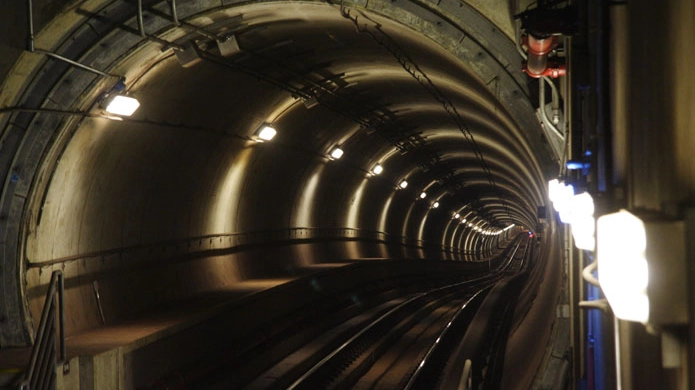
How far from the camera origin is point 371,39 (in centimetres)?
1063

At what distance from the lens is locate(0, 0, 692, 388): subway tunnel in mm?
7570

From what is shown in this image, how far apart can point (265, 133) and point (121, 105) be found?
4.61 meters

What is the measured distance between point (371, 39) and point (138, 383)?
5345mm

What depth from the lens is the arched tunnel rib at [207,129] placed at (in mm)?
8273

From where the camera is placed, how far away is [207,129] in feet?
40.3

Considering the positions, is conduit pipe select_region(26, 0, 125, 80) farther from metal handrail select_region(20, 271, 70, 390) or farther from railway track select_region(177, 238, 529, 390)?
railway track select_region(177, 238, 529, 390)

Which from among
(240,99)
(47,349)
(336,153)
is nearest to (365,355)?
(336,153)

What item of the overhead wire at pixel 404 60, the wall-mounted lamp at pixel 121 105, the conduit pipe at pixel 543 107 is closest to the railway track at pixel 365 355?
the wall-mounted lamp at pixel 121 105

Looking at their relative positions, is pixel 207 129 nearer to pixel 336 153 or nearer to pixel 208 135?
pixel 208 135

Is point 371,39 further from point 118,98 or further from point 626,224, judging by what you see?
point 626,224

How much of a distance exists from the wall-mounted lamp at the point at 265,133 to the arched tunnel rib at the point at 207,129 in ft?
0.46

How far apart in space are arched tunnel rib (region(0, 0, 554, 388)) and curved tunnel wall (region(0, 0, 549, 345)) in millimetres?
25

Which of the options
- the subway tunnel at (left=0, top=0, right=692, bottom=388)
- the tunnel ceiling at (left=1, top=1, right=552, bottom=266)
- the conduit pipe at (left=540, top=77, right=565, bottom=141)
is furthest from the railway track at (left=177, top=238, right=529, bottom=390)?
the conduit pipe at (left=540, top=77, right=565, bottom=141)

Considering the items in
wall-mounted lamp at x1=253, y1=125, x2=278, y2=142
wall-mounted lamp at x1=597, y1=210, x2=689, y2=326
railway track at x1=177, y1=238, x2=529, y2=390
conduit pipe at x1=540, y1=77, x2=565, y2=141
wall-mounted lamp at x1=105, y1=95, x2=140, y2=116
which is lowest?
railway track at x1=177, y1=238, x2=529, y2=390
